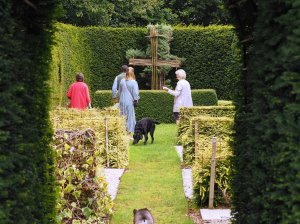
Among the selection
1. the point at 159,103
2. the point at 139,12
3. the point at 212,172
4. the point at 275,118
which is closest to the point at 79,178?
the point at 212,172

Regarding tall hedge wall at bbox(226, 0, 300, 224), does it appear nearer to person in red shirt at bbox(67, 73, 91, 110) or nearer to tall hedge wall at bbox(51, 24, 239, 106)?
person in red shirt at bbox(67, 73, 91, 110)

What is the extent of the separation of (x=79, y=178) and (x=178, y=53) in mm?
20170

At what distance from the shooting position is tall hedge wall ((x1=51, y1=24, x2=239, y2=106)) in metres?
26.2

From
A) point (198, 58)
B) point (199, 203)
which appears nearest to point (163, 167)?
point (199, 203)

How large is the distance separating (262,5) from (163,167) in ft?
28.0

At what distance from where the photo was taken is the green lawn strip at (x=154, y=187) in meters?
7.94

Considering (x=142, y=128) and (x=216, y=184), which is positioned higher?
(x=142, y=128)

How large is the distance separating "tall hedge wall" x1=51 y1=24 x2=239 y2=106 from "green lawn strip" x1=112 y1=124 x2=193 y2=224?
1170 cm

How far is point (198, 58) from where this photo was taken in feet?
86.7

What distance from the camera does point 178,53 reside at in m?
26.8

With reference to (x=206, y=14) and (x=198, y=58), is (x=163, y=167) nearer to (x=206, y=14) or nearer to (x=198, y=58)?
(x=198, y=58)

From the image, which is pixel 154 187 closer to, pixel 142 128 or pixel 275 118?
pixel 142 128

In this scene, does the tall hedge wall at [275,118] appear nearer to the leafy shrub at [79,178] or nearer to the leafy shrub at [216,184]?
the leafy shrub at [79,178]

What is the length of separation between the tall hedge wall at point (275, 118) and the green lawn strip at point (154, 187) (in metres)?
3.62
